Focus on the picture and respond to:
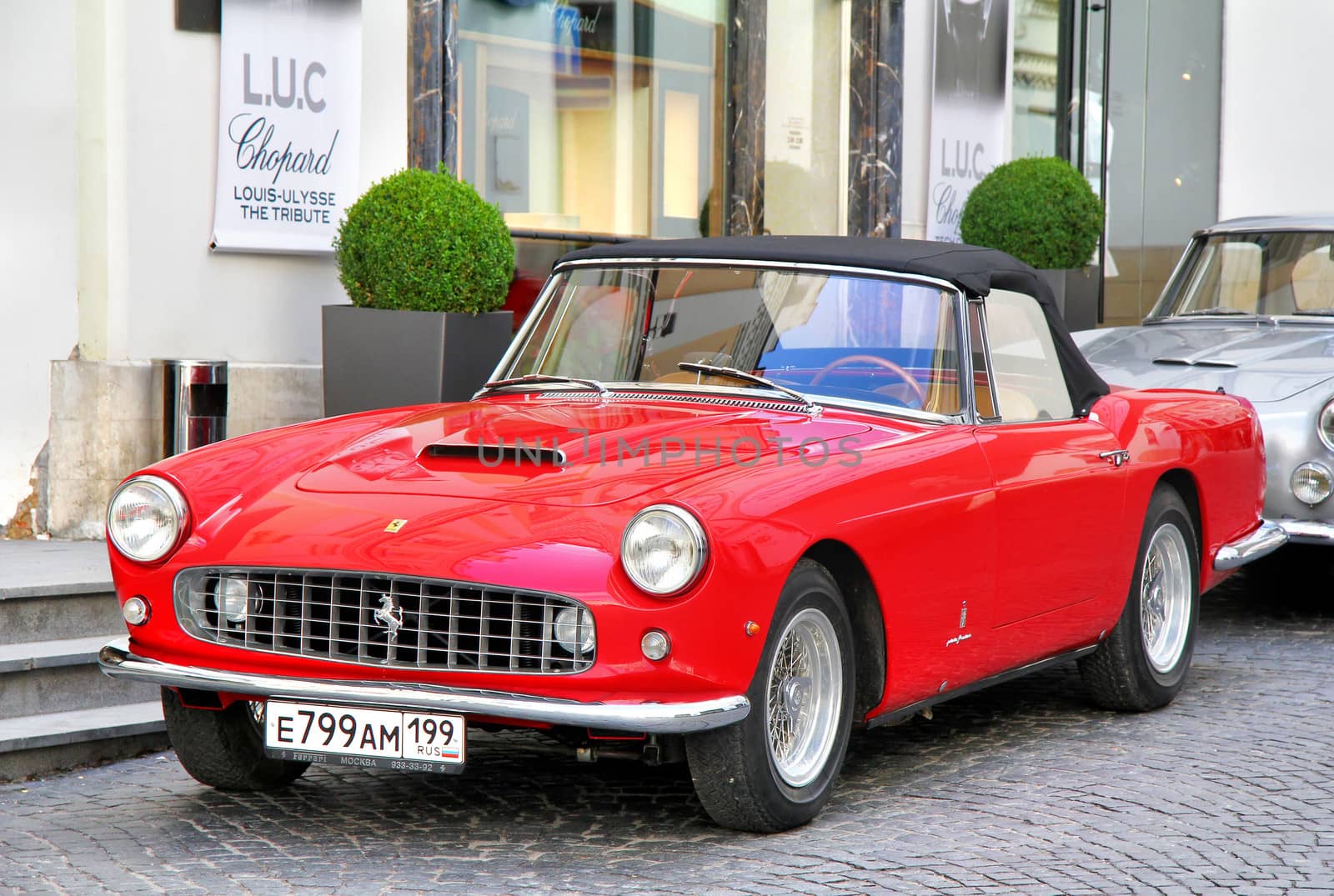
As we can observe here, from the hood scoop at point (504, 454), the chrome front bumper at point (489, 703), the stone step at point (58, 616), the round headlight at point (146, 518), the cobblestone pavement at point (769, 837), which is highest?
the hood scoop at point (504, 454)

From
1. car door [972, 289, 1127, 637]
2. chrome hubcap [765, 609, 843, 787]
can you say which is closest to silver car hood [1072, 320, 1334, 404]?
car door [972, 289, 1127, 637]

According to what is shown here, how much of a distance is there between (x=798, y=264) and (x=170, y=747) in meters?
2.50

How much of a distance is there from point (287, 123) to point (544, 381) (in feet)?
12.8

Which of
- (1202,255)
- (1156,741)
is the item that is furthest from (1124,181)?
(1156,741)

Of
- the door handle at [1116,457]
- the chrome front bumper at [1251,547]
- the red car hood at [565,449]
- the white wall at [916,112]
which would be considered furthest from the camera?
the white wall at [916,112]

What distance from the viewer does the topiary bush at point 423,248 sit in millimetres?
7988

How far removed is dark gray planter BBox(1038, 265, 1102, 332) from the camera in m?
12.3

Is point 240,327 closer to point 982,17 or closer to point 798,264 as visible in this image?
point 798,264

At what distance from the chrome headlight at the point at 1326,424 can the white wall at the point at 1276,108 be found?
1166cm

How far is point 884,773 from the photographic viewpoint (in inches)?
194

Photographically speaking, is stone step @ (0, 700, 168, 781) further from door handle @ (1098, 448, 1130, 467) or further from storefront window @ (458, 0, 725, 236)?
storefront window @ (458, 0, 725, 236)

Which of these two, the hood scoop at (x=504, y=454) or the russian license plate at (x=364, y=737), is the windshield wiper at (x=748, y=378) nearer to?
the hood scoop at (x=504, y=454)

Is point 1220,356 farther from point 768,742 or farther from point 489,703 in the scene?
point 489,703

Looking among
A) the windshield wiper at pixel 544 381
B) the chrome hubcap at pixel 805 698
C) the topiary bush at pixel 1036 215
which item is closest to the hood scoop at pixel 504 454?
the windshield wiper at pixel 544 381
